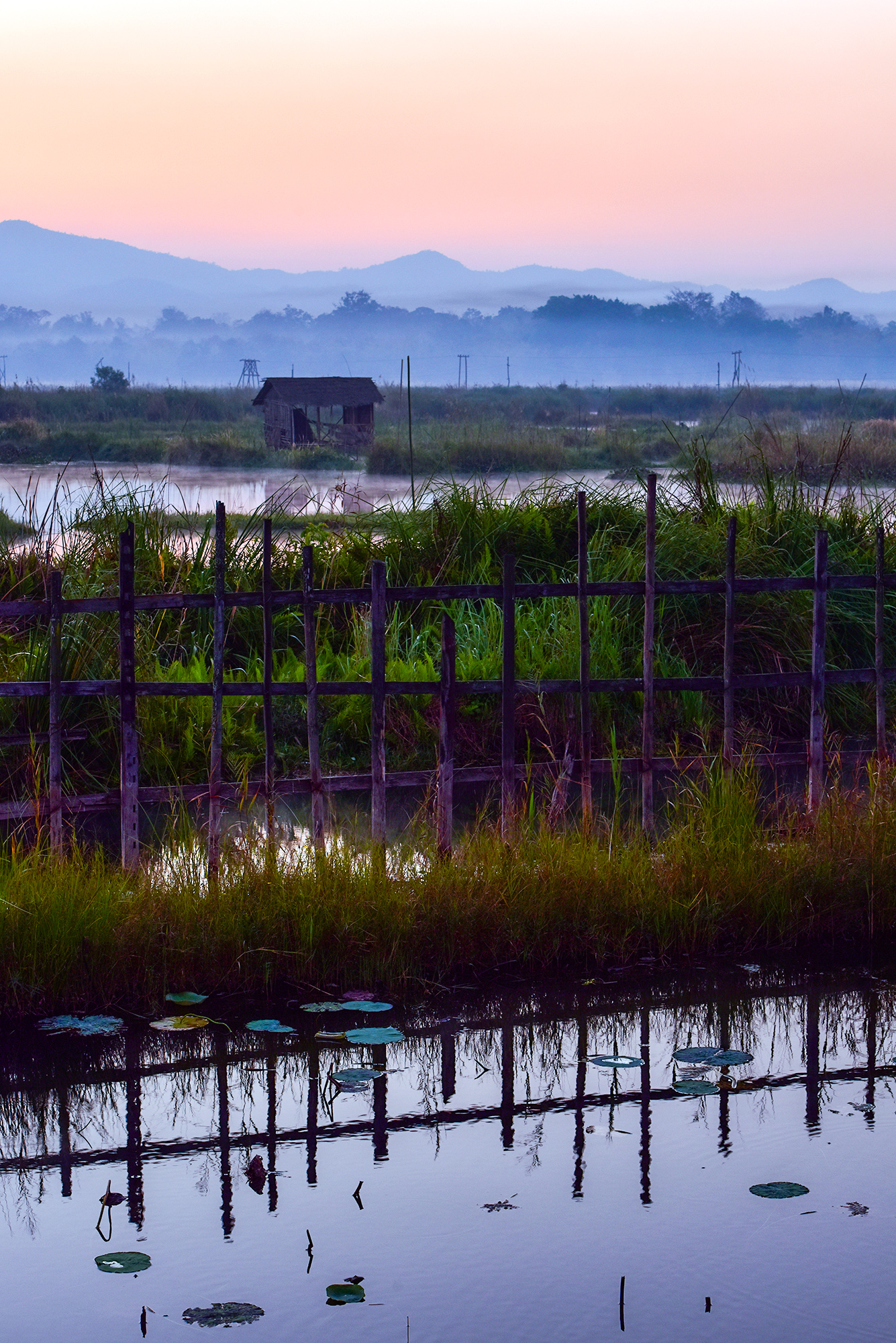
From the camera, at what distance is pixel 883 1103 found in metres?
3.93

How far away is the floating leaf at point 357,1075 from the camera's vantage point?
4.07m

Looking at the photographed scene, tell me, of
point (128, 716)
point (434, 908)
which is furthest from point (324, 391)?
point (434, 908)

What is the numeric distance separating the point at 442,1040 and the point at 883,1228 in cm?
155

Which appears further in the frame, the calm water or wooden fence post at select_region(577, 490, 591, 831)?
wooden fence post at select_region(577, 490, 591, 831)

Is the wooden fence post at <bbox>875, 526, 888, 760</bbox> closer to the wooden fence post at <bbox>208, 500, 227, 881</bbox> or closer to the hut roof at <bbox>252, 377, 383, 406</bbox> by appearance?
the wooden fence post at <bbox>208, 500, 227, 881</bbox>

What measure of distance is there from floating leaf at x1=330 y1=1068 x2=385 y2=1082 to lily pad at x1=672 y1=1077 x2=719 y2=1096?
898mm

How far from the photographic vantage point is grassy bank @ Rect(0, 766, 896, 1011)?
4.57 metres

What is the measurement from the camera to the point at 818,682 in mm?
6113

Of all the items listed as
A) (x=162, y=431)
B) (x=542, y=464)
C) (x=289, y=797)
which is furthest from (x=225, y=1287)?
(x=162, y=431)

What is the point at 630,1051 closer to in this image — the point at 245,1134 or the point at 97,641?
the point at 245,1134

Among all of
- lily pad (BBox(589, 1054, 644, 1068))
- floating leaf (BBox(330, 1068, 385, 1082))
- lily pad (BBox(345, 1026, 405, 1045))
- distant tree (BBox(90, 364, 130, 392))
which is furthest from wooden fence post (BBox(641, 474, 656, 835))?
distant tree (BBox(90, 364, 130, 392))

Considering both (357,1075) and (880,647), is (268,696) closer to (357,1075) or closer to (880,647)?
(357,1075)

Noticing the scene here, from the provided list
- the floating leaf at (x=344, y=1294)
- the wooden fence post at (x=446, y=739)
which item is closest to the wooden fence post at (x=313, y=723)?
the wooden fence post at (x=446, y=739)

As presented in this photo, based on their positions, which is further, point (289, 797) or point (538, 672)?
point (538, 672)
